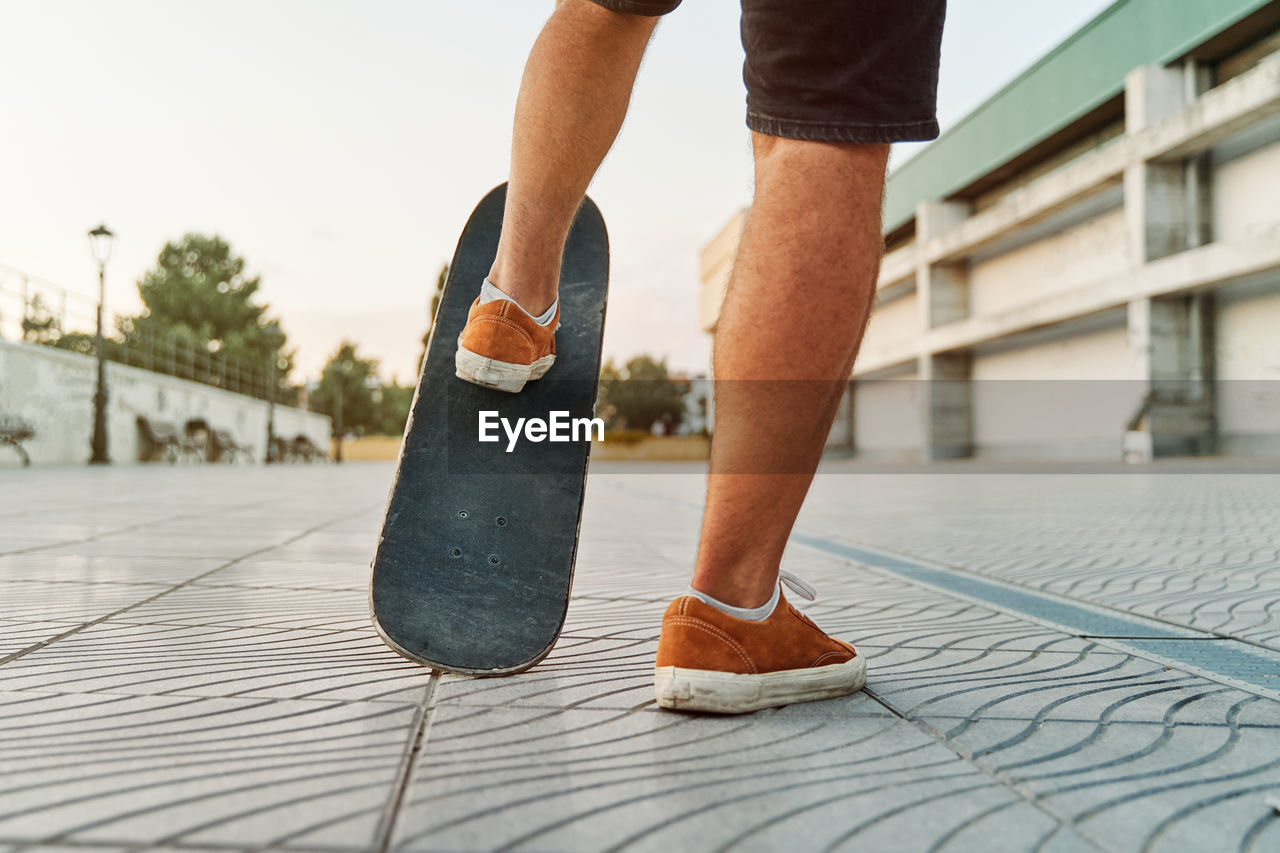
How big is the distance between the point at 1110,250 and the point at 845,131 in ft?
84.9

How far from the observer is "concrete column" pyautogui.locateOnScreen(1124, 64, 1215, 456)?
66.7 feet

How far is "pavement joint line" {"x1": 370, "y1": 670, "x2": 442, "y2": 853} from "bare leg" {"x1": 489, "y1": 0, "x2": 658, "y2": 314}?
80 cm

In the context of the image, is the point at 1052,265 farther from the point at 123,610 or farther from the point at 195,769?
the point at 195,769

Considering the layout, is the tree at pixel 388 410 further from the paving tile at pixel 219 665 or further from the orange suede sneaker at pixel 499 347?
the orange suede sneaker at pixel 499 347

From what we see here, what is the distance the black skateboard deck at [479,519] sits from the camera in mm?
1585

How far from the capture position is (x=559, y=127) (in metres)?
1.71

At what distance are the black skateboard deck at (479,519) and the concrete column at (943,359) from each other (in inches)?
1167

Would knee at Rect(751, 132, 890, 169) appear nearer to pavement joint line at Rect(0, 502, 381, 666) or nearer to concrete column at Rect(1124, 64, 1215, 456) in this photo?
pavement joint line at Rect(0, 502, 381, 666)

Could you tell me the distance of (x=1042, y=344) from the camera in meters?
27.2

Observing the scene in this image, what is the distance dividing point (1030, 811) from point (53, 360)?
70.0 feet

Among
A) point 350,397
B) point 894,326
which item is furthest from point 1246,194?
point 350,397

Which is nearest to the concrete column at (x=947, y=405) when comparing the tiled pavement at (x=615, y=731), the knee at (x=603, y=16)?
the tiled pavement at (x=615, y=731)

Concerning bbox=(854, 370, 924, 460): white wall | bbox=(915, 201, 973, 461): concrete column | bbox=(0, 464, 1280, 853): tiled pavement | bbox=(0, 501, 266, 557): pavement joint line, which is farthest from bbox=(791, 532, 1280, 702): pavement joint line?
bbox=(854, 370, 924, 460): white wall

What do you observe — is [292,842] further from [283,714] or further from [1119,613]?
[1119,613]
